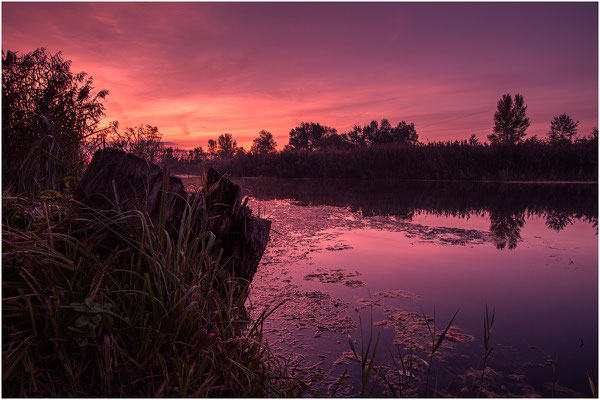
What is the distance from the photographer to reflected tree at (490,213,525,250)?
5844 millimetres

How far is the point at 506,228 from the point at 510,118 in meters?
49.8

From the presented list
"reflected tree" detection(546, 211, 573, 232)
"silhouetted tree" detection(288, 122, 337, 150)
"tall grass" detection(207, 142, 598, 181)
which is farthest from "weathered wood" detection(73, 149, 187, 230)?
"silhouetted tree" detection(288, 122, 337, 150)

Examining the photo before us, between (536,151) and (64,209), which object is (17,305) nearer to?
(64,209)

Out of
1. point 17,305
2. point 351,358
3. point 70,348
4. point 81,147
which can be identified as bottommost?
point 351,358

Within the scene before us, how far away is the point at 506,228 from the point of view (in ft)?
23.0

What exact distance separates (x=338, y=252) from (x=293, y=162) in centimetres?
2028

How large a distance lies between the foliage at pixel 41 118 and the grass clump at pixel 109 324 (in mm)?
1275

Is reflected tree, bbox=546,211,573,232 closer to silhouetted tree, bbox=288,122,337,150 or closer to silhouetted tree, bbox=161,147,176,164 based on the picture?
silhouetted tree, bbox=161,147,176,164

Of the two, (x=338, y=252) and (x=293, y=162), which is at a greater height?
(x=293, y=162)


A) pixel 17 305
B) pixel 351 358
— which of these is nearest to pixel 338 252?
pixel 351 358

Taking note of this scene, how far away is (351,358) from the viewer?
2504mm

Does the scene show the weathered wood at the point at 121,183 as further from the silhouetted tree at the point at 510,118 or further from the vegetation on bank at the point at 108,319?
the silhouetted tree at the point at 510,118

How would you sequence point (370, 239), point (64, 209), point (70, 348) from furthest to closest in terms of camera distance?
point (370, 239), point (64, 209), point (70, 348)

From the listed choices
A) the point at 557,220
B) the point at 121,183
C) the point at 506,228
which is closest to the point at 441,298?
the point at 121,183
